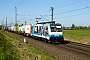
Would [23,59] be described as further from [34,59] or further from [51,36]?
[51,36]

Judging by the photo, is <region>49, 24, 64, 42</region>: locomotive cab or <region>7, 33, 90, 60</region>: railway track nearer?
<region>7, 33, 90, 60</region>: railway track

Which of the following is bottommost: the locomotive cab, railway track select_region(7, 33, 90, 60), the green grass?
railway track select_region(7, 33, 90, 60)

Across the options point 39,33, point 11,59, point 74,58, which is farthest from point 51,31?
point 11,59

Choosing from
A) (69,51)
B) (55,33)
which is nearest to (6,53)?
(69,51)

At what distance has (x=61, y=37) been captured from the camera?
25766 millimetres

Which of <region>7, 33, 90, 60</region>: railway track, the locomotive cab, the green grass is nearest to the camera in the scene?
the green grass

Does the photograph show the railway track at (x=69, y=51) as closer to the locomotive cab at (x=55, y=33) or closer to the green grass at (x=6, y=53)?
the green grass at (x=6, y=53)

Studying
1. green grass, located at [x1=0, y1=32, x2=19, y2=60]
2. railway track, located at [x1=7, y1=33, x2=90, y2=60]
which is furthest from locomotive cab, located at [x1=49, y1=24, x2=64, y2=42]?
green grass, located at [x1=0, y1=32, x2=19, y2=60]

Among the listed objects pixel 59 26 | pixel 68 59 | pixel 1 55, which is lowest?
pixel 68 59

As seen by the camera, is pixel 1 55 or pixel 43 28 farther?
pixel 43 28

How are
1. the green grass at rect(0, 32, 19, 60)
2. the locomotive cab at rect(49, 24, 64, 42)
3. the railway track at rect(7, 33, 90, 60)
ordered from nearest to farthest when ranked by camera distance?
the green grass at rect(0, 32, 19, 60) → the railway track at rect(7, 33, 90, 60) → the locomotive cab at rect(49, 24, 64, 42)

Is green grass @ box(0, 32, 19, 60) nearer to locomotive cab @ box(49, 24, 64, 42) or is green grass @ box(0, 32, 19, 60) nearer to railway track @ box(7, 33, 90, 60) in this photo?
railway track @ box(7, 33, 90, 60)

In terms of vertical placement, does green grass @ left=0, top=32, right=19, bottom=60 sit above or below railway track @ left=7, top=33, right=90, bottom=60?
above

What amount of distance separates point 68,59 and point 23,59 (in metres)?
3.83
